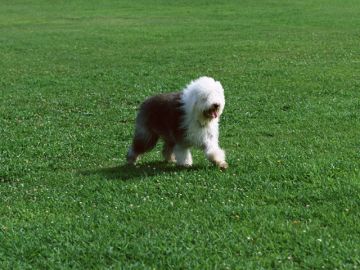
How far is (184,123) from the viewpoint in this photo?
848 cm

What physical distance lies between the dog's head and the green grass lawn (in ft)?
2.35

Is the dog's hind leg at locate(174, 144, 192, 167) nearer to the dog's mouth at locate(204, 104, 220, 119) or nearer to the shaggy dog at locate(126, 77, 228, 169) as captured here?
the shaggy dog at locate(126, 77, 228, 169)

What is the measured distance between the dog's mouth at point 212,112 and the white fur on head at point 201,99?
0.03 metres

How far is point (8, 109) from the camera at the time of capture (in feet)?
42.5

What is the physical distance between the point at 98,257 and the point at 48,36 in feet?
73.3

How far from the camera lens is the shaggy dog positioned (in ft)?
26.9

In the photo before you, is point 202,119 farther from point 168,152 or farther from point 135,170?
point 135,170

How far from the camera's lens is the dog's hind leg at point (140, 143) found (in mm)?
9023

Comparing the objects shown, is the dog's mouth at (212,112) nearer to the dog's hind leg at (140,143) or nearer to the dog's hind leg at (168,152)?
the dog's hind leg at (168,152)

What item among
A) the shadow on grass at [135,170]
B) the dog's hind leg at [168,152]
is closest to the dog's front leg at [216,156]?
the shadow on grass at [135,170]

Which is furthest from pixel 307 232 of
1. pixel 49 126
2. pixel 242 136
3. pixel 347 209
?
pixel 49 126

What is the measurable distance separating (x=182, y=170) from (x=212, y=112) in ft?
2.85

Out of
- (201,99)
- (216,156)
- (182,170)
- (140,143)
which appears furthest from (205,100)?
(140,143)

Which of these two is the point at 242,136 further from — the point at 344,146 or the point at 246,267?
the point at 246,267
